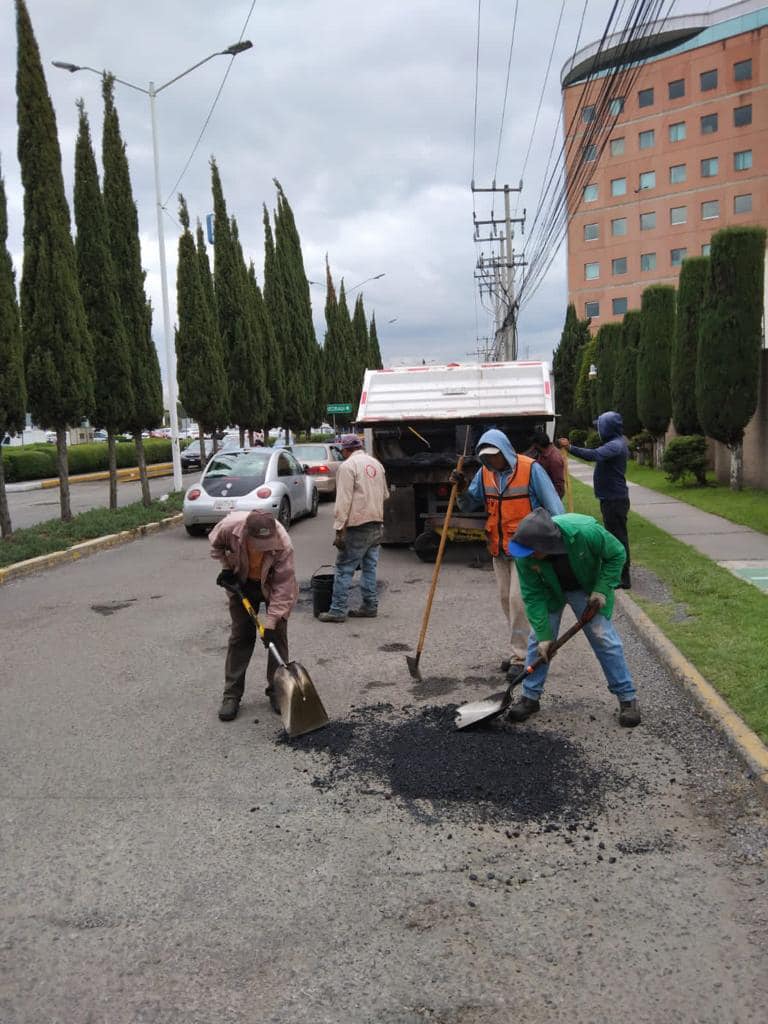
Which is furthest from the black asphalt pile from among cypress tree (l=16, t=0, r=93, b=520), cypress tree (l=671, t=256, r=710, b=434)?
cypress tree (l=671, t=256, r=710, b=434)

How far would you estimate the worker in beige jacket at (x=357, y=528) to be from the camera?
8156mm

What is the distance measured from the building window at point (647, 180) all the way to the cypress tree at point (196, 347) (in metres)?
49.2

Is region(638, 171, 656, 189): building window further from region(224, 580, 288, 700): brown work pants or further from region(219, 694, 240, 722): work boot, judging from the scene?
region(219, 694, 240, 722): work boot

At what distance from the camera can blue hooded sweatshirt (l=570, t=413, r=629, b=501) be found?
8.15m

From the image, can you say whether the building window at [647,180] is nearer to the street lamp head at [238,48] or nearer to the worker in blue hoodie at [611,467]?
the street lamp head at [238,48]

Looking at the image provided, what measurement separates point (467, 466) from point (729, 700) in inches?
238

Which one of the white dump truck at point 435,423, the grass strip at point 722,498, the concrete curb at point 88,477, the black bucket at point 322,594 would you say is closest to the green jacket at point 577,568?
the black bucket at point 322,594

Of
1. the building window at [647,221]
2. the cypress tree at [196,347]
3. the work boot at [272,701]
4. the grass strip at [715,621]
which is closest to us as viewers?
the grass strip at [715,621]

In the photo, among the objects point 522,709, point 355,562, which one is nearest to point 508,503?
point 522,709

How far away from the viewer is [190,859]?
3.65 m

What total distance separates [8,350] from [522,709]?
1033 centimetres

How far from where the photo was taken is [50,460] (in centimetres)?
3278

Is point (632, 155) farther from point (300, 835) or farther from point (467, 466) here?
point (300, 835)

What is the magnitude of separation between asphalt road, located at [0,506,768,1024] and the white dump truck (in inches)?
208
